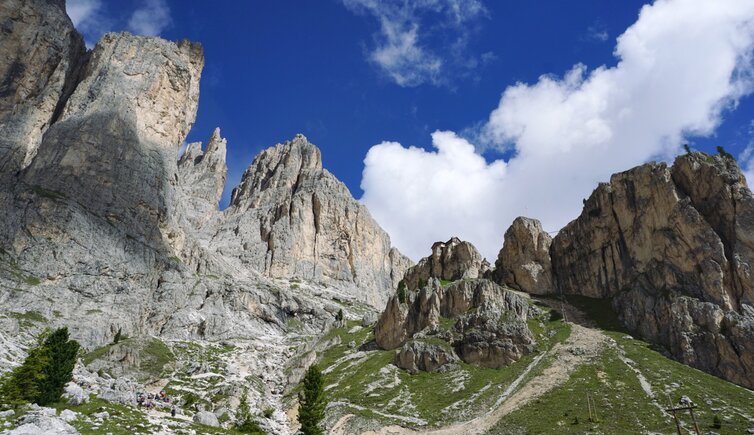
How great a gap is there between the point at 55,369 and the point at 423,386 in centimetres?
6029

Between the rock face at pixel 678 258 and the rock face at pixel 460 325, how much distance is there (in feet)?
83.1

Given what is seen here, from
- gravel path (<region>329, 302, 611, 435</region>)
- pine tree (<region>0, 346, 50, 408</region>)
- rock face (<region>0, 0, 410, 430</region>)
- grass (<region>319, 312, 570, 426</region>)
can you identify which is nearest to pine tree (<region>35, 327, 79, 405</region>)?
pine tree (<region>0, 346, 50, 408</region>)

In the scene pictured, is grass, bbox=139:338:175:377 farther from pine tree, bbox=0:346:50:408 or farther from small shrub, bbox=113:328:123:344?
pine tree, bbox=0:346:50:408

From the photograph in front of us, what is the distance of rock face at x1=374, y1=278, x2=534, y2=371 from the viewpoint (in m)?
104

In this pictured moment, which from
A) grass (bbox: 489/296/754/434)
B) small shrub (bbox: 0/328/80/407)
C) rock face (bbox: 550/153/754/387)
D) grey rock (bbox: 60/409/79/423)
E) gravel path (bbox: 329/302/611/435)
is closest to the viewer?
grey rock (bbox: 60/409/79/423)

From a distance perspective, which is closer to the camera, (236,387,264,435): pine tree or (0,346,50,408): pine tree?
(0,346,50,408): pine tree

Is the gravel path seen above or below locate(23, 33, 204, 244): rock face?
below

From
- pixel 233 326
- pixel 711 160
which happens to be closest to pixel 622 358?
pixel 711 160

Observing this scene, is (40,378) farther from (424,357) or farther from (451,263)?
(451,263)

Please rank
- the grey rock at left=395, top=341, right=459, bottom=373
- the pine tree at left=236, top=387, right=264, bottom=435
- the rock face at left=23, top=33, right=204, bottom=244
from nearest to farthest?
1. the pine tree at left=236, top=387, right=264, bottom=435
2. the grey rock at left=395, top=341, right=459, bottom=373
3. the rock face at left=23, top=33, right=204, bottom=244

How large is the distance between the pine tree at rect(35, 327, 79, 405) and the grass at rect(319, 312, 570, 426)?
139ft

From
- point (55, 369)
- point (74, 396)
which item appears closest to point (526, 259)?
point (74, 396)

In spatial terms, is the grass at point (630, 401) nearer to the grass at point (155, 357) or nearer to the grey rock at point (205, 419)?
the grey rock at point (205, 419)

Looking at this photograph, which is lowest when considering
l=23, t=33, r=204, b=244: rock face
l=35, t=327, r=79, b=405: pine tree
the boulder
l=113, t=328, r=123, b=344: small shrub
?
the boulder
